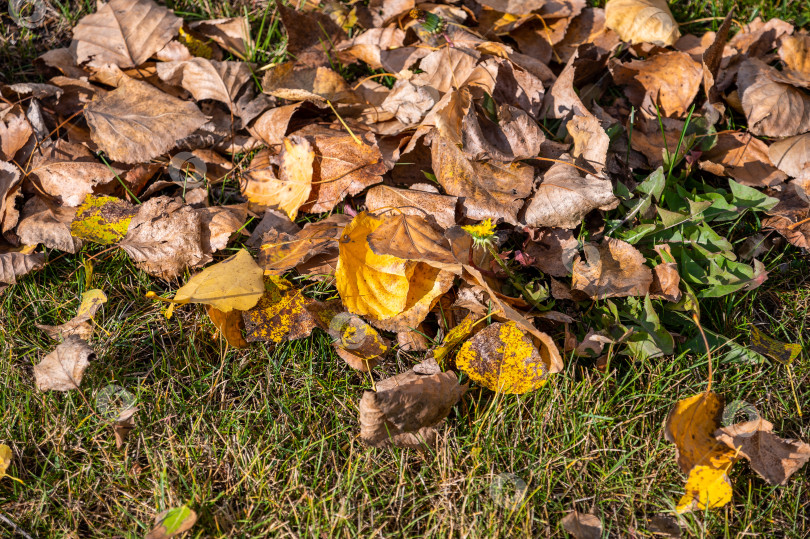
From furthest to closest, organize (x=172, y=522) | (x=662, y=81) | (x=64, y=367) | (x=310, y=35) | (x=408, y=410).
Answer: (x=310, y=35) → (x=662, y=81) → (x=64, y=367) → (x=408, y=410) → (x=172, y=522)

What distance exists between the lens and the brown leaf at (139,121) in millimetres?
2213

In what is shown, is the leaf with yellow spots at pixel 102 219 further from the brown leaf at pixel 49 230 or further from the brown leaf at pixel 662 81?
the brown leaf at pixel 662 81

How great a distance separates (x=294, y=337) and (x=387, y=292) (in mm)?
328

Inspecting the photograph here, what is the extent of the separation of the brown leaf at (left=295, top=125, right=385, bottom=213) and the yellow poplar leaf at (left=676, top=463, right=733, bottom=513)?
135 centimetres

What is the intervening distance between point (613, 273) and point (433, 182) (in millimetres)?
696

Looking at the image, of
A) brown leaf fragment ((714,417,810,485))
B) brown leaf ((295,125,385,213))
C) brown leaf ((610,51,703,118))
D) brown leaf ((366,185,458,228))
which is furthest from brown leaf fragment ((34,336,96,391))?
brown leaf ((610,51,703,118))

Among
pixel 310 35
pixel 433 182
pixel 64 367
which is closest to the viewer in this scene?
pixel 64 367

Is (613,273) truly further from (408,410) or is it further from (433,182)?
(408,410)

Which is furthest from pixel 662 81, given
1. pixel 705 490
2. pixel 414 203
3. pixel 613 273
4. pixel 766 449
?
pixel 705 490

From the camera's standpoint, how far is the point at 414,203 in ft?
6.81

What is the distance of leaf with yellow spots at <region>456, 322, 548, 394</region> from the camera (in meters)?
1.81

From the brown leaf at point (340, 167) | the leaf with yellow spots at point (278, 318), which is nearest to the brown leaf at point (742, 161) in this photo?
the brown leaf at point (340, 167)

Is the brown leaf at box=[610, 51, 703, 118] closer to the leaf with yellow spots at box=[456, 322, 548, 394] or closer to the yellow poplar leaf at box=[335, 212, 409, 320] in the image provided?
the leaf with yellow spots at box=[456, 322, 548, 394]

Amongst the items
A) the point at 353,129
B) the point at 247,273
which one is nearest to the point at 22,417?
the point at 247,273
